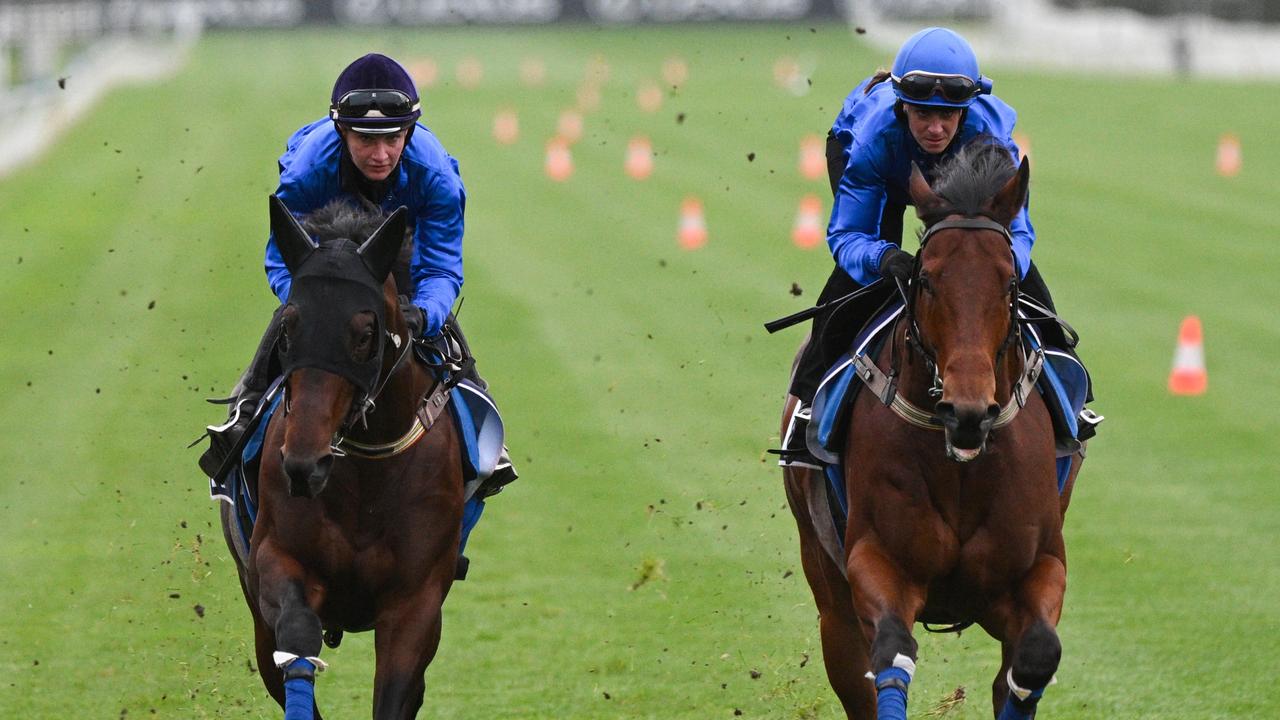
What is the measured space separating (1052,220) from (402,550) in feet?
72.5

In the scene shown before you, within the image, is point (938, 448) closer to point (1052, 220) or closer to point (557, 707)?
point (557, 707)

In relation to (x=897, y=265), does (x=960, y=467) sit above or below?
below

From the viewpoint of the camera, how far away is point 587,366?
61.6 feet

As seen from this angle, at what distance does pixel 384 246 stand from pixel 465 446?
115 cm

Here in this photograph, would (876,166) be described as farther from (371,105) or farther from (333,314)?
(333,314)

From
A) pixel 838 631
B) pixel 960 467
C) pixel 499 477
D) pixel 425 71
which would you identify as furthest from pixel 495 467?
pixel 425 71

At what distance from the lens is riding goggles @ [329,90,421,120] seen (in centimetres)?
738

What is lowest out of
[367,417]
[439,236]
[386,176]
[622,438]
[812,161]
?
[812,161]

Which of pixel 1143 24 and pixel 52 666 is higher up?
pixel 52 666

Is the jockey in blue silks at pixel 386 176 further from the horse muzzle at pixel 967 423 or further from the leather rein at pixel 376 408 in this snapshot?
the horse muzzle at pixel 967 423

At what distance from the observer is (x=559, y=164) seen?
35.4 meters

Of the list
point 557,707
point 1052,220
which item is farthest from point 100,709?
point 1052,220

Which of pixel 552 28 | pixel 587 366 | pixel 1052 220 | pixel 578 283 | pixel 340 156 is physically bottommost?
pixel 552 28

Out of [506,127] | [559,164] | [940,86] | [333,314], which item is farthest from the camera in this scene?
[506,127]
